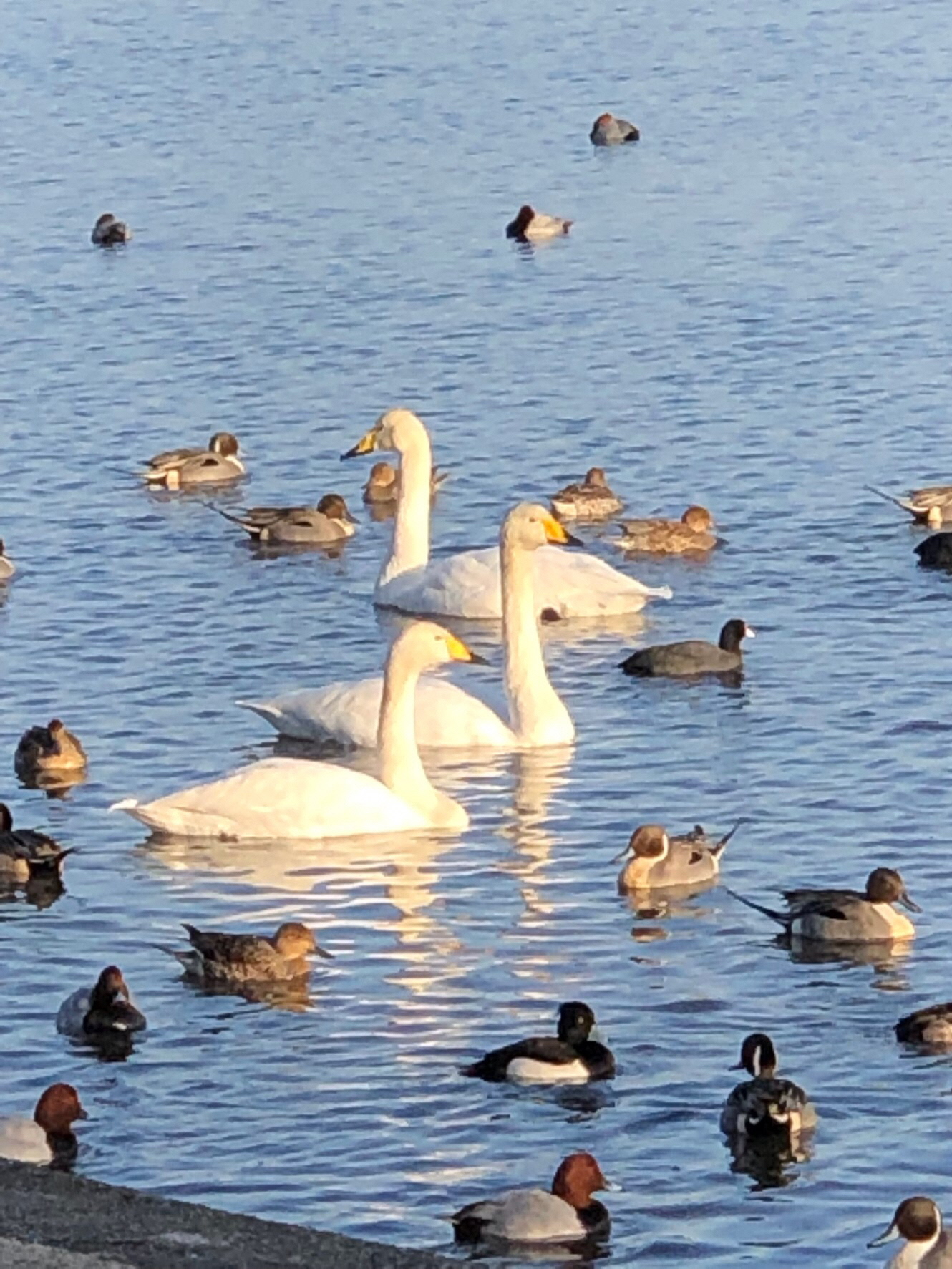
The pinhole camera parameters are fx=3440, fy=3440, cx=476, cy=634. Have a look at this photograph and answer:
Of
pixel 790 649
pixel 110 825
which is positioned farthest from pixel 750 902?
pixel 790 649

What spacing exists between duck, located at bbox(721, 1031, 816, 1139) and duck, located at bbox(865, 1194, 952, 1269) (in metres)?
0.99

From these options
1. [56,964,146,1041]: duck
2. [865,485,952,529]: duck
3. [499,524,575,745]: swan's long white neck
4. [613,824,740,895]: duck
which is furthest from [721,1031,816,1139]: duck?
[865,485,952,529]: duck

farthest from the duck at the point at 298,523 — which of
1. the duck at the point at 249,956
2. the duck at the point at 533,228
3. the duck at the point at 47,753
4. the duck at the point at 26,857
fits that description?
the duck at the point at 533,228

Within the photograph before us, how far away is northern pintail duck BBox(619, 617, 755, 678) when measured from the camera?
1820 centimetres

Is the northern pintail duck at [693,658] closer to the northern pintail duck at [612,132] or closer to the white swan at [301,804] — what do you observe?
the white swan at [301,804]

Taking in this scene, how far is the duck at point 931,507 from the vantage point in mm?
21625

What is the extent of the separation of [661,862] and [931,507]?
25.3ft

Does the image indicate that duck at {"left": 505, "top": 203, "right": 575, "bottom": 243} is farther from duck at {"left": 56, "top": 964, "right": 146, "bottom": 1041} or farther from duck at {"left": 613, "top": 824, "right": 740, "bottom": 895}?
duck at {"left": 56, "top": 964, "right": 146, "bottom": 1041}

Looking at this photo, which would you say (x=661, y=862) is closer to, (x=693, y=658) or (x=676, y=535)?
(x=693, y=658)

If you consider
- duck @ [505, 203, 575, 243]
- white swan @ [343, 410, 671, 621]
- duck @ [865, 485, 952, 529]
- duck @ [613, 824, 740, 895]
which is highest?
duck @ [505, 203, 575, 243]

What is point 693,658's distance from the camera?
18188 millimetres

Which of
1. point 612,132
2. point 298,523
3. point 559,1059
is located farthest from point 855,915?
point 612,132

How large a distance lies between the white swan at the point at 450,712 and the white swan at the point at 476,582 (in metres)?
1.57

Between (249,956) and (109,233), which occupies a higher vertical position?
(109,233)
